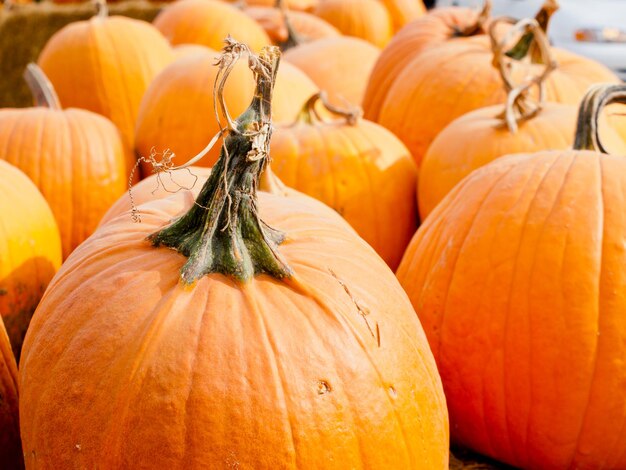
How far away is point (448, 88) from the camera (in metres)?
3.12

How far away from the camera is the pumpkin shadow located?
207 centimetres

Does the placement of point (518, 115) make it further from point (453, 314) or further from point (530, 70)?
point (453, 314)

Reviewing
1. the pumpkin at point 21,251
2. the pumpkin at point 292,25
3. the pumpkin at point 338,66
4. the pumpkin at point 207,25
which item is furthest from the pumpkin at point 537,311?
the pumpkin at point 292,25

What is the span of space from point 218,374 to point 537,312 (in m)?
0.84

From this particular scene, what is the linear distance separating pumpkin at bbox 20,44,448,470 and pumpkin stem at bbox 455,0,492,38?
270 centimetres

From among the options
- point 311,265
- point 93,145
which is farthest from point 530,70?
point 311,265

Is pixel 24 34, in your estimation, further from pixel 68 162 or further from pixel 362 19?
pixel 68 162

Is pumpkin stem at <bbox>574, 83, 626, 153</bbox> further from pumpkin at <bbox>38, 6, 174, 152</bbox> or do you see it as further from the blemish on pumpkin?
pumpkin at <bbox>38, 6, 174, 152</bbox>

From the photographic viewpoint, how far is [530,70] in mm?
3119

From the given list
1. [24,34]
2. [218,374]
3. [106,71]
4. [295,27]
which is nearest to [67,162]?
[106,71]

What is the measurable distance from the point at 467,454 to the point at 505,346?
342 mm

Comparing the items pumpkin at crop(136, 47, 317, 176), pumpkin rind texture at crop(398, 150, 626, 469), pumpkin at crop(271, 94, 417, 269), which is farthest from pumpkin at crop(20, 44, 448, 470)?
pumpkin at crop(136, 47, 317, 176)

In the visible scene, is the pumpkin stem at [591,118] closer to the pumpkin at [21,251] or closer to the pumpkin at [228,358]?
the pumpkin at [228,358]

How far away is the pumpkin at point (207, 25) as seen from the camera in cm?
495
